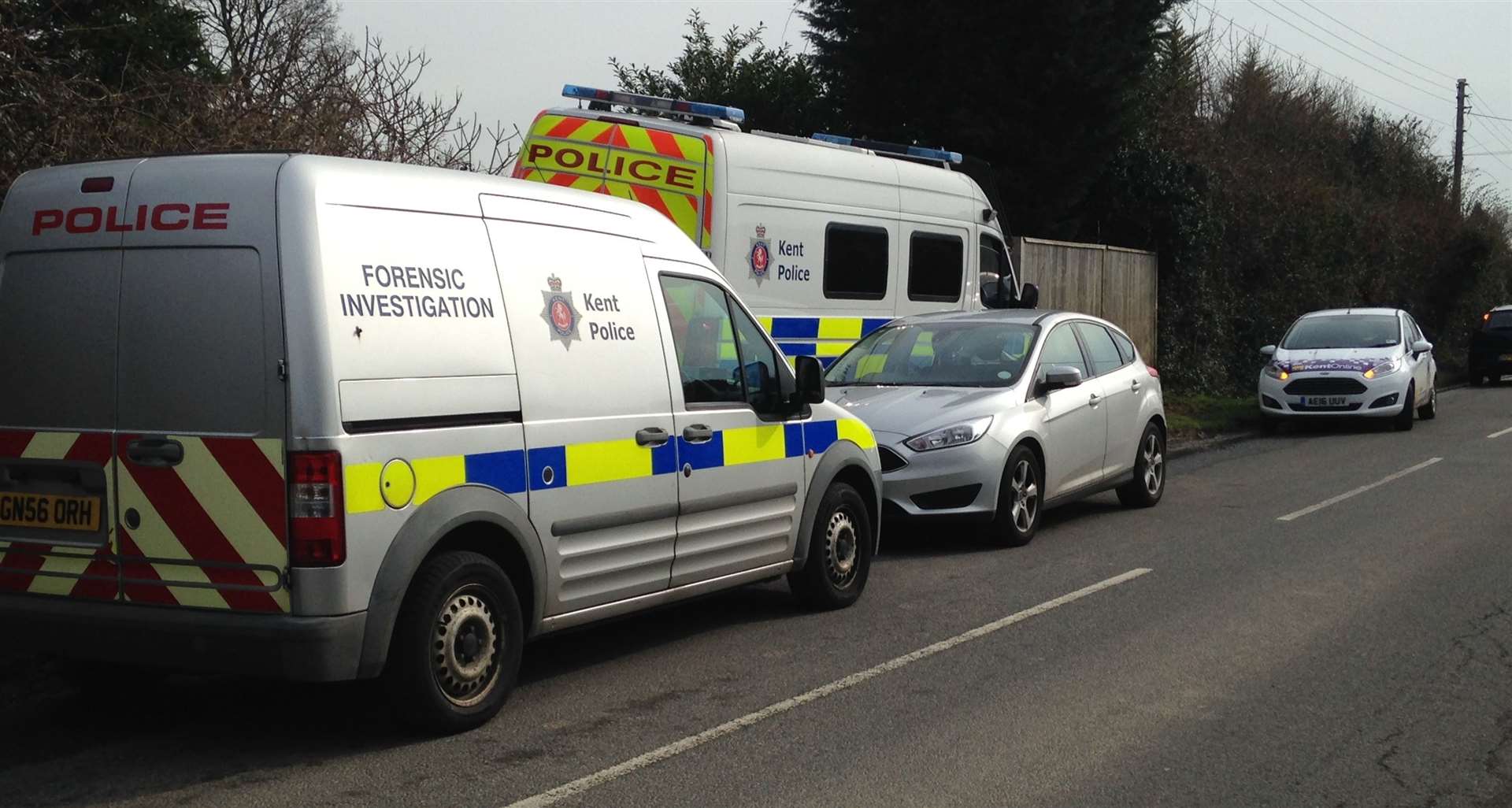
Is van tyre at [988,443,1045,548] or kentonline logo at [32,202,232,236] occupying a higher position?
kentonline logo at [32,202,232,236]

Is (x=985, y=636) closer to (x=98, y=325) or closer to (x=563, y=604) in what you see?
(x=563, y=604)

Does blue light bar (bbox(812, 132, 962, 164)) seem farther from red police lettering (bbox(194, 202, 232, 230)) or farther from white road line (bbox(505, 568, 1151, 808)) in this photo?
red police lettering (bbox(194, 202, 232, 230))

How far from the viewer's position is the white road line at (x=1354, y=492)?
39.1 feet

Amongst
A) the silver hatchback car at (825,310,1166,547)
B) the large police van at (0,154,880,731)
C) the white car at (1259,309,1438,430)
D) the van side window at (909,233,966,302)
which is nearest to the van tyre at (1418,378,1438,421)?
the white car at (1259,309,1438,430)

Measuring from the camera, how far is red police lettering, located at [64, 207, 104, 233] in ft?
18.6

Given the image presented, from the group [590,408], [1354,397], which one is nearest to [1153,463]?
[590,408]

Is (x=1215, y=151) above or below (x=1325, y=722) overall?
above

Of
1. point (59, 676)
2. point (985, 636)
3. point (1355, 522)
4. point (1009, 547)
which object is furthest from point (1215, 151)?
point (59, 676)

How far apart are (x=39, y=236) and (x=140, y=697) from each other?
6.64 feet

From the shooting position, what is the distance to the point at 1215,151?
94.6 ft

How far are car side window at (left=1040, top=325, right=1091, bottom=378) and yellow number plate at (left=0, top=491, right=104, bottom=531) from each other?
23.4 feet

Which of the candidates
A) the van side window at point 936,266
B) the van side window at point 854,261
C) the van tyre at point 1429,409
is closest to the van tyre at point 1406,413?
the van tyre at point 1429,409

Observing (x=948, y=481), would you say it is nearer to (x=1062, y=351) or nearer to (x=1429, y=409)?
(x=1062, y=351)

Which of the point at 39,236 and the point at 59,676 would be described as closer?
the point at 39,236
